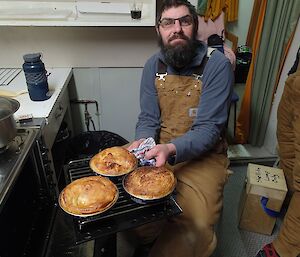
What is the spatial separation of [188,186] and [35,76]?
0.93 m

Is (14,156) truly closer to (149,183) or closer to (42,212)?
(42,212)

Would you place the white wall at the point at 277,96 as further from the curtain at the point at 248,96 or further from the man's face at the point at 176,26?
the man's face at the point at 176,26

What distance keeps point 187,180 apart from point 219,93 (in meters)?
0.45

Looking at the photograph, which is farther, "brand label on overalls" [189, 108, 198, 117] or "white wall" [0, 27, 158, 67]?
"white wall" [0, 27, 158, 67]

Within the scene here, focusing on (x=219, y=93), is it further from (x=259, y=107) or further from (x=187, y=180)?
(x=259, y=107)

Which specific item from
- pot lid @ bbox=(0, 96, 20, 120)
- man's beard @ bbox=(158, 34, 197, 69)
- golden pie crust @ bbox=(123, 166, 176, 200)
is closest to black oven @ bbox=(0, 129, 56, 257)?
pot lid @ bbox=(0, 96, 20, 120)

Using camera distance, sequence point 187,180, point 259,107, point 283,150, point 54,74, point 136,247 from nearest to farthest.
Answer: point 187,180, point 136,247, point 283,150, point 54,74, point 259,107

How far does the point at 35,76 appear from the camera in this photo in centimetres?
138

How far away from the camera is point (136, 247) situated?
142 cm

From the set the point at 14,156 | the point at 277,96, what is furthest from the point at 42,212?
the point at 277,96

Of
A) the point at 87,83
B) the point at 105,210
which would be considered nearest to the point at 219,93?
the point at 105,210

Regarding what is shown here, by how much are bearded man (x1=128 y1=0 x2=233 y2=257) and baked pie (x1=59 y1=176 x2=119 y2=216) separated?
0.87ft

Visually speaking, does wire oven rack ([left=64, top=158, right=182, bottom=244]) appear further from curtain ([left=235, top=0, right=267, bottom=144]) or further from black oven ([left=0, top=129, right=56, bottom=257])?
curtain ([left=235, top=0, right=267, bottom=144])

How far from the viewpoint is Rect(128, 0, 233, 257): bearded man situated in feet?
3.80
